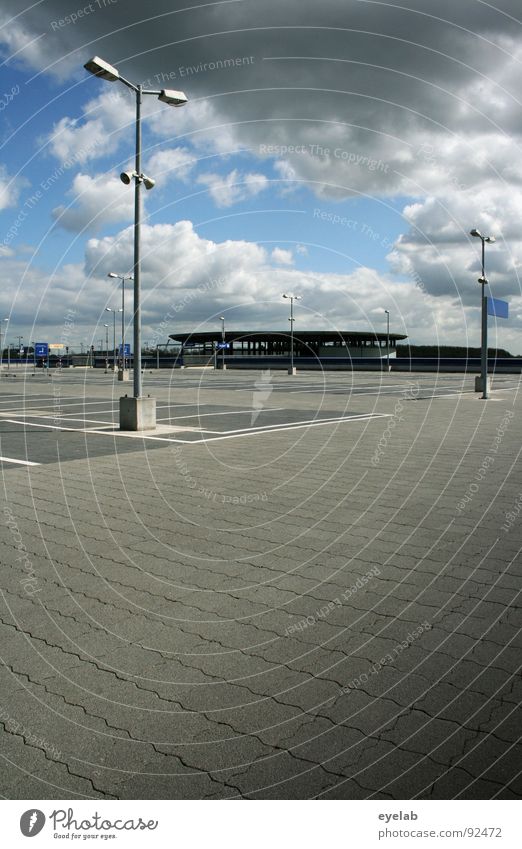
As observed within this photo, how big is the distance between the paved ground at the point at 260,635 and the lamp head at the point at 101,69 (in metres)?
8.05

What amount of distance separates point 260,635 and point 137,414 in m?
11.7

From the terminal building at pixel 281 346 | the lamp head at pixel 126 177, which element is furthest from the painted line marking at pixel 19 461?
the terminal building at pixel 281 346

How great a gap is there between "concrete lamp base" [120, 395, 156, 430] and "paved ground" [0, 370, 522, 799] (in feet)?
18.3

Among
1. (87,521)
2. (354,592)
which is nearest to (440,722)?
(354,592)

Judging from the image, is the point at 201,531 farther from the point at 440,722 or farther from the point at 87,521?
the point at 440,722

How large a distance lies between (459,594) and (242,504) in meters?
3.61

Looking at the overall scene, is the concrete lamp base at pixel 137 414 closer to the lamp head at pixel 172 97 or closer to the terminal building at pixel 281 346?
the lamp head at pixel 172 97

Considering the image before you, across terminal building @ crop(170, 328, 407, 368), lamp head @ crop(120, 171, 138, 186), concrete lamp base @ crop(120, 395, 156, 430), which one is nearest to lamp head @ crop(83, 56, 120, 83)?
lamp head @ crop(120, 171, 138, 186)

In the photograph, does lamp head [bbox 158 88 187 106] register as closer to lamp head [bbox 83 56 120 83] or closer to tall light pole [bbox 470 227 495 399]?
lamp head [bbox 83 56 120 83]

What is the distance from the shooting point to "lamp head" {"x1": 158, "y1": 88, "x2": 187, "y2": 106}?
1390 cm

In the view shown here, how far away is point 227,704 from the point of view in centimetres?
338

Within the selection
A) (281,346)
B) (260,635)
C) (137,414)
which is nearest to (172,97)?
(137,414)

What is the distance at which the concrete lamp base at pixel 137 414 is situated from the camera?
15500mm

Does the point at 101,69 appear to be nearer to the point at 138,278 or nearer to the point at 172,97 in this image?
the point at 172,97
